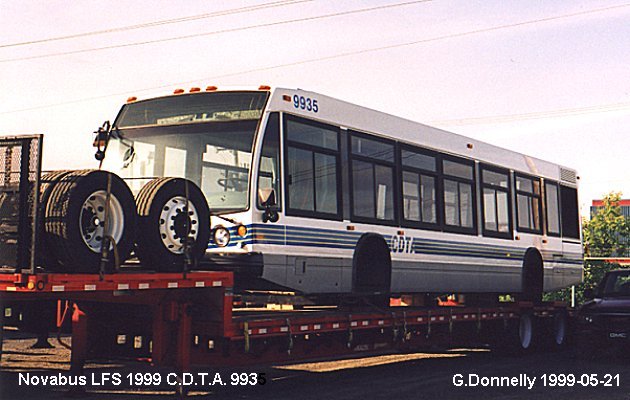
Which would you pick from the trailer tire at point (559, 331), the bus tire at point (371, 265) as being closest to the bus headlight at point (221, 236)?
the bus tire at point (371, 265)

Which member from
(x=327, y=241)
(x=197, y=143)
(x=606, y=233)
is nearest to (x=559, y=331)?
(x=327, y=241)

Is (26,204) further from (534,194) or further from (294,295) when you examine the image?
(534,194)

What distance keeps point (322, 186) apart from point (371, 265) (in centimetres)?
186

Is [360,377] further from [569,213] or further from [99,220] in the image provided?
[569,213]

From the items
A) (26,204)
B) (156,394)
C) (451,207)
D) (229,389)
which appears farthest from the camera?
(451,207)

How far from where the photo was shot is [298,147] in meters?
11.7

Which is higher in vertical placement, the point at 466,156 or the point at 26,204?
the point at 466,156

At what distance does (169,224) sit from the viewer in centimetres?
939

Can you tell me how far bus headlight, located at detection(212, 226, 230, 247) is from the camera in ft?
35.8

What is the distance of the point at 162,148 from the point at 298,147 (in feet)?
5.93

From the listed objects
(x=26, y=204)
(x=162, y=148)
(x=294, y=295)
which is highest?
(x=162, y=148)

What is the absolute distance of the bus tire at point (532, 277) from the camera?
729 inches

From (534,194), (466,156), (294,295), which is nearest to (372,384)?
(294,295)

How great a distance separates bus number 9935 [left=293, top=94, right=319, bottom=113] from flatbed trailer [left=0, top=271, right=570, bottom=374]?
9.22ft
